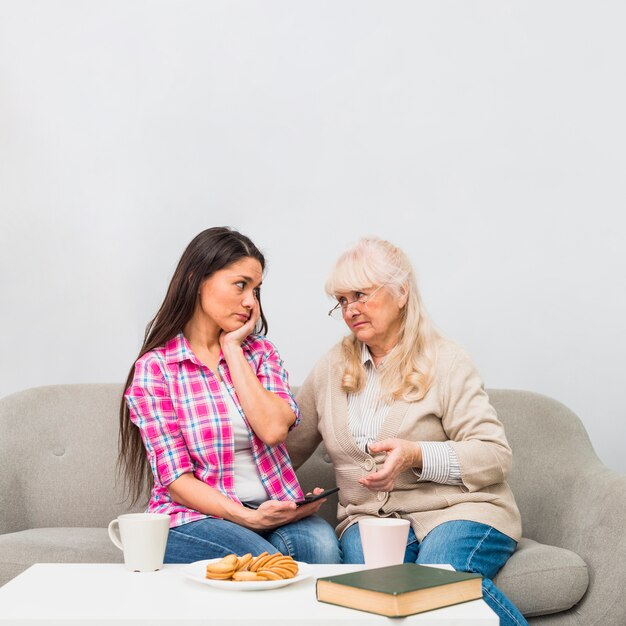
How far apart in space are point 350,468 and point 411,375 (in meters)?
0.27

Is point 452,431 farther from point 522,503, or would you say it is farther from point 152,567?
point 152,567

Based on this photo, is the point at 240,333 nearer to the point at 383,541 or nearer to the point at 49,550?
the point at 49,550

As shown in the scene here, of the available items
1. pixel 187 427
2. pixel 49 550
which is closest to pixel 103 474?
pixel 49 550

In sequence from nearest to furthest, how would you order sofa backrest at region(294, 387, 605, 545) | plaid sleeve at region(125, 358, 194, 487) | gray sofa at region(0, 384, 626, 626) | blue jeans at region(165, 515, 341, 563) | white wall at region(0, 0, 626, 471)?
blue jeans at region(165, 515, 341, 563) < plaid sleeve at region(125, 358, 194, 487) < gray sofa at region(0, 384, 626, 626) < sofa backrest at region(294, 387, 605, 545) < white wall at region(0, 0, 626, 471)

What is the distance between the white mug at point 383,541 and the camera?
54.4 inches

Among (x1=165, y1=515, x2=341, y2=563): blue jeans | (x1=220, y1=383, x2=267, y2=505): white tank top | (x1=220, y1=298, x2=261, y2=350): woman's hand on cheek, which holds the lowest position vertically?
(x1=165, y1=515, x2=341, y2=563): blue jeans

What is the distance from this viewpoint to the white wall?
2.82m

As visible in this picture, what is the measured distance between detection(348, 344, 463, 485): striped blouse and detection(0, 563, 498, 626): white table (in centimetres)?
61

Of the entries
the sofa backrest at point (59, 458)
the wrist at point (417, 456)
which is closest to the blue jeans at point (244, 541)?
the wrist at point (417, 456)

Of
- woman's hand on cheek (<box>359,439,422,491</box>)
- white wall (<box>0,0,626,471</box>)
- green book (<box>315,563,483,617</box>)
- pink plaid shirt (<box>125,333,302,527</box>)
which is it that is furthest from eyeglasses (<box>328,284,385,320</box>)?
green book (<box>315,563,483,617</box>)

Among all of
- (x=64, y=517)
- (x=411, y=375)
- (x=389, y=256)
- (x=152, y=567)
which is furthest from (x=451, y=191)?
(x=152, y=567)

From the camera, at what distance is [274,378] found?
206 cm

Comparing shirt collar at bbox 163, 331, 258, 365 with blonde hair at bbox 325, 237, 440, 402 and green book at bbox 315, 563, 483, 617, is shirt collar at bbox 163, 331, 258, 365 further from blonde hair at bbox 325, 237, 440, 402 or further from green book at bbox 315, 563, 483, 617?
green book at bbox 315, 563, 483, 617

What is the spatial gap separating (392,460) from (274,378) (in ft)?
1.24
